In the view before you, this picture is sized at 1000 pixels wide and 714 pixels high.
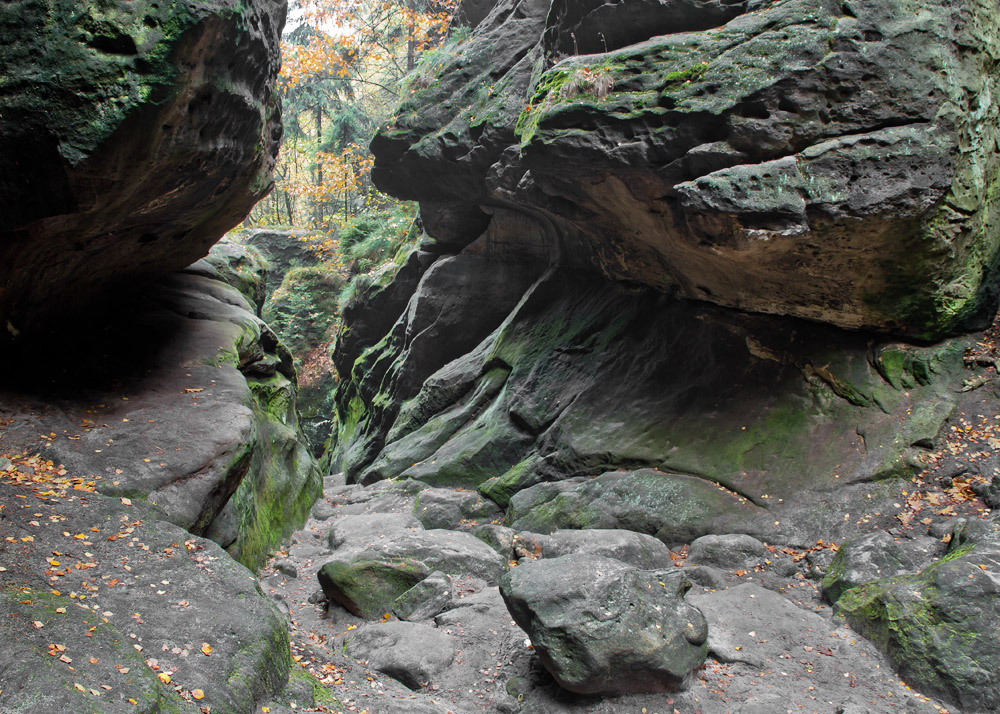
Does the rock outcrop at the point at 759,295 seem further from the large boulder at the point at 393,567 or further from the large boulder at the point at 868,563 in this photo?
the large boulder at the point at 393,567

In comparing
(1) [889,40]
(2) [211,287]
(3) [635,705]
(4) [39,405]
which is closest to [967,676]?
(3) [635,705]

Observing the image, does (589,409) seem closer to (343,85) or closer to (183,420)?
(183,420)

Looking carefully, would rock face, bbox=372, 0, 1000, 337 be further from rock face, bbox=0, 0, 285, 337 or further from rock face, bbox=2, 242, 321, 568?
rock face, bbox=2, 242, 321, 568

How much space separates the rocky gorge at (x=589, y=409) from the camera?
17.5 ft

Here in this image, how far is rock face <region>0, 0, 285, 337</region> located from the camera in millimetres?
5398

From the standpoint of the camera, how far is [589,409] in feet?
36.3

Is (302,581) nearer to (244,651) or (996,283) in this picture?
(244,651)

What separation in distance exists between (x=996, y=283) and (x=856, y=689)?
6366mm

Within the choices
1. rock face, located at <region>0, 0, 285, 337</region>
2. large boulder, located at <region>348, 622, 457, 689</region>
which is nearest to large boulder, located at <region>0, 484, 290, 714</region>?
large boulder, located at <region>348, 622, 457, 689</region>

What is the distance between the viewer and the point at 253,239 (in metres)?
27.5

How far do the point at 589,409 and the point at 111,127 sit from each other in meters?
7.98

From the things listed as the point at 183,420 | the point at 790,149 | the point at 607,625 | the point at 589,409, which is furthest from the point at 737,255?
the point at 183,420

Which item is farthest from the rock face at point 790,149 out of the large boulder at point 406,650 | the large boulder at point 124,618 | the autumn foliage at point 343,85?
the autumn foliage at point 343,85

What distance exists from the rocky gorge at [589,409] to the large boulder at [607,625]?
34 mm
